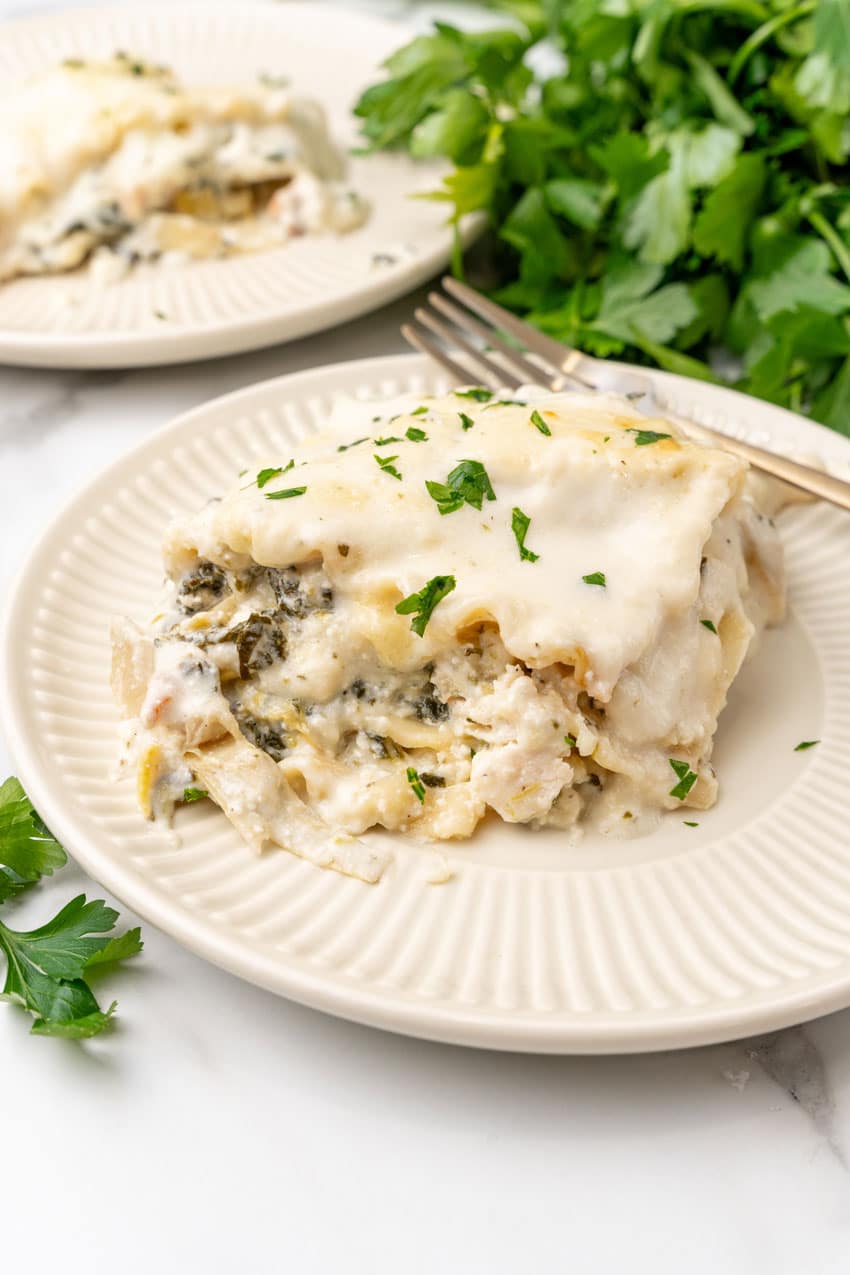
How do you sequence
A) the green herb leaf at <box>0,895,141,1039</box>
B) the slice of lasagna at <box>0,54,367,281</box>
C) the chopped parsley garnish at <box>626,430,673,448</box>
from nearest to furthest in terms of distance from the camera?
the green herb leaf at <box>0,895,141,1039</box> → the chopped parsley garnish at <box>626,430,673,448</box> → the slice of lasagna at <box>0,54,367,281</box>

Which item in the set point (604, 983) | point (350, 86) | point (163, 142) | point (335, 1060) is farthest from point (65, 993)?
point (350, 86)

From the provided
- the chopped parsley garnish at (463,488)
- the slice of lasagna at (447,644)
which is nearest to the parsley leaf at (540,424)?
the slice of lasagna at (447,644)

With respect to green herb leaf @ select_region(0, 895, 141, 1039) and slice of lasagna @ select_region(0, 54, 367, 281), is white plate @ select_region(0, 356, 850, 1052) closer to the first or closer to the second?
green herb leaf @ select_region(0, 895, 141, 1039)

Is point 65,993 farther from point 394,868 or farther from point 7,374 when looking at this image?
point 7,374

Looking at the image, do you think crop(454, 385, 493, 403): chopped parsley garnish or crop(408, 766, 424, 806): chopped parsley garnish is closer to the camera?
crop(408, 766, 424, 806): chopped parsley garnish

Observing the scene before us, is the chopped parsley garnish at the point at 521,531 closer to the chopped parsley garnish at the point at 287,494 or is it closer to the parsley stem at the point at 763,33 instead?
the chopped parsley garnish at the point at 287,494

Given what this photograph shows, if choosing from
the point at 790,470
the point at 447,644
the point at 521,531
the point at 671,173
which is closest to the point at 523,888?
the point at 447,644

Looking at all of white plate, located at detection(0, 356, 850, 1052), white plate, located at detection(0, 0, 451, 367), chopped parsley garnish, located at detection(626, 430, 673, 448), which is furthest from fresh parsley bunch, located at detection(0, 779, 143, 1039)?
white plate, located at detection(0, 0, 451, 367)

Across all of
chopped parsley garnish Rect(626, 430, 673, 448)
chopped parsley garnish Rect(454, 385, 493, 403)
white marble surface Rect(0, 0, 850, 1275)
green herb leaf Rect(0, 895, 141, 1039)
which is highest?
chopped parsley garnish Rect(626, 430, 673, 448)
